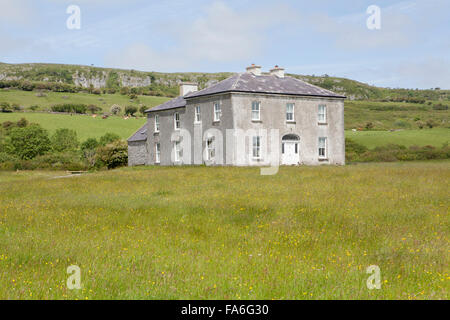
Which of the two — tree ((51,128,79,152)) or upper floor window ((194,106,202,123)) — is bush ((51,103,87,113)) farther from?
upper floor window ((194,106,202,123))

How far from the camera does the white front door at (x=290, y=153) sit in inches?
1544

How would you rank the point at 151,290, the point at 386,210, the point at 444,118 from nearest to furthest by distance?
1. the point at 151,290
2. the point at 386,210
3. the point at 444,118

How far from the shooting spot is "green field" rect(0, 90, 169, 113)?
398ft

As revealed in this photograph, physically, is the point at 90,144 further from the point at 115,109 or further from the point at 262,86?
the point at 262,86

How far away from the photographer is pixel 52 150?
81312 millimetres

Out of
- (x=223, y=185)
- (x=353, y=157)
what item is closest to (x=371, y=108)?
(x=353, y=157)

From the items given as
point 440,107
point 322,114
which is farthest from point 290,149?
point 440,107

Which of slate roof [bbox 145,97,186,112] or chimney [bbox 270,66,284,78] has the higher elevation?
chimney [bbox 270,66,284,78]

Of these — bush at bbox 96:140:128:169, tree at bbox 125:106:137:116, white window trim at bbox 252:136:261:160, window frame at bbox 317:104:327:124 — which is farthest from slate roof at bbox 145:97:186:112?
tree at bbox 125:106:137:116

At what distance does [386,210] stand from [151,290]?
30.4 feet

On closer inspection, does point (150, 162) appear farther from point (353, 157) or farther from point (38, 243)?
point (38, 243)

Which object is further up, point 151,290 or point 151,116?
point 151,116

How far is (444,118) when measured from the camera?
11062 centimetres

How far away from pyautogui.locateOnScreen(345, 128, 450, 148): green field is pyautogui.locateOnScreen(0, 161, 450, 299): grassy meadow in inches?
1949
